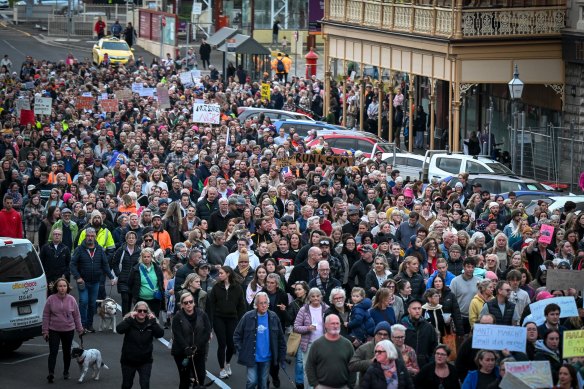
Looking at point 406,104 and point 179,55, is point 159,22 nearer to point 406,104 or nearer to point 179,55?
point 179,55

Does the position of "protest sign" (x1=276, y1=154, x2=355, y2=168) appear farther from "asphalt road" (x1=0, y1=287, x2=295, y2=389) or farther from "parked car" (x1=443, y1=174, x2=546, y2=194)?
"asphalt road" (x1=0, y1=287, x2=295, y2=389)

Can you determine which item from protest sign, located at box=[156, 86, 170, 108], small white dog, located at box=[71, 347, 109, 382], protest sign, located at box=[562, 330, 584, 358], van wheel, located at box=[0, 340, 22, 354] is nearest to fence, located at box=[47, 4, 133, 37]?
protest sign, located at box=[156, 86, 170, 108]

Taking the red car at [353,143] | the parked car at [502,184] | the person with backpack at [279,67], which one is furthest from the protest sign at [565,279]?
the person with backpack at [279,67]

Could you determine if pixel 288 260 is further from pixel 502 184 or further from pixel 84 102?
pixel 84 102

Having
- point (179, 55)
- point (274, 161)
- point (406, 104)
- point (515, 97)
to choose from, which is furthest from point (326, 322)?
point (179, 55)

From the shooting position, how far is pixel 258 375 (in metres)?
17.2

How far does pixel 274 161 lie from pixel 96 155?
467 centimetres

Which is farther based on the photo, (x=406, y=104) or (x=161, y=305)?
(x=406, y=104)

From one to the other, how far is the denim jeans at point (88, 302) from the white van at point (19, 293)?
136 centimetres

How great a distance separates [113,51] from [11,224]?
43.8 meters

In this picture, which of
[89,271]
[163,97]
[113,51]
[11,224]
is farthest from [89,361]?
[113,51]

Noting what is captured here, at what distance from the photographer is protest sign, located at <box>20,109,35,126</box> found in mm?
39062

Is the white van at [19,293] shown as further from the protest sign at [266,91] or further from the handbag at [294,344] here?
the protest sign at [266,91]

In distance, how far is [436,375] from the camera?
1459 cm
